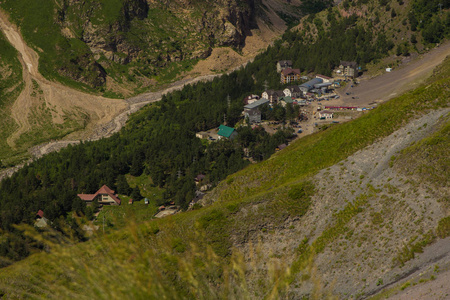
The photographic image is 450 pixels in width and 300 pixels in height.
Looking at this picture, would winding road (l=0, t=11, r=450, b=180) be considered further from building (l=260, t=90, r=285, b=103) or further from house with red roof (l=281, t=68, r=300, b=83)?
house with red roof (l=281, t=68, r=300, b=83)

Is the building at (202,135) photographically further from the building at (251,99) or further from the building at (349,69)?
the building at (349,69)

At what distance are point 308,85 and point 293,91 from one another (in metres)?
6.84

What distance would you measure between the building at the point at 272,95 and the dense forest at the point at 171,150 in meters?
8.71

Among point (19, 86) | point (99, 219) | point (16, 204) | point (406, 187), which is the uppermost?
point (19, 86)

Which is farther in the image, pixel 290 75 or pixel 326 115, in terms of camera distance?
pixel 290 75

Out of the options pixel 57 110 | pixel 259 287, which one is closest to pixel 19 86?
pixel 57 110

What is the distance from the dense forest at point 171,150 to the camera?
9462 cm

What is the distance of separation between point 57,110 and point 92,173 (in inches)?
2804

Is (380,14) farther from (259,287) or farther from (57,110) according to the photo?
(259,287)

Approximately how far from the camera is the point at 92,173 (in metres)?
108

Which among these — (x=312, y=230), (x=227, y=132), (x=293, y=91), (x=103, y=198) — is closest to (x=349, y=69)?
(x=293, y=91)

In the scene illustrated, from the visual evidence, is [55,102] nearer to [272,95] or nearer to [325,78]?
[272,95]

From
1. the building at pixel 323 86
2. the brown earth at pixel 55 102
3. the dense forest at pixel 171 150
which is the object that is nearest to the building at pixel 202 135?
the dense forest at pixel 171 150

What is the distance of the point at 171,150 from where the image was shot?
118m
